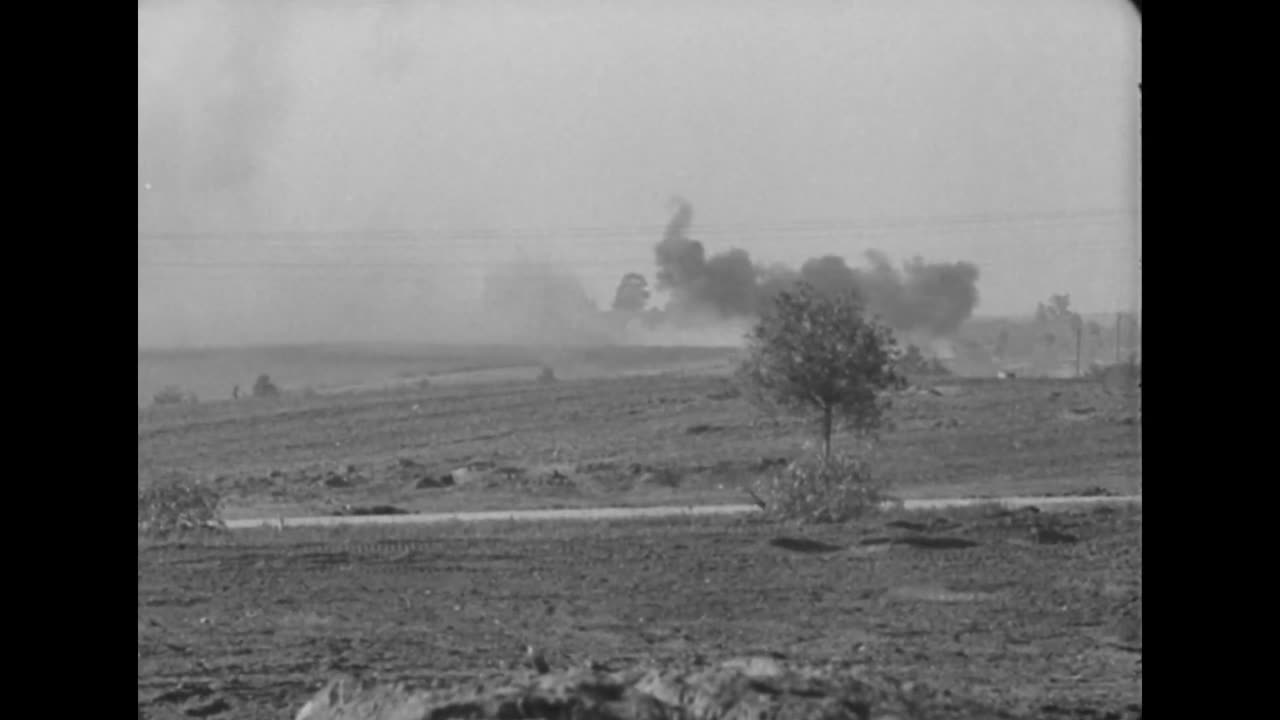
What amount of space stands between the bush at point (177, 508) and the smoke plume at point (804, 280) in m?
1.30

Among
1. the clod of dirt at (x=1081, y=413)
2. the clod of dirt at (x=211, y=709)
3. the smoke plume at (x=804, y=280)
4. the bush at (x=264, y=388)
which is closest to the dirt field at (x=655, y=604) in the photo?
the clod of dirt at (x=211, y=709)

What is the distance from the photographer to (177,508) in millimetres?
3365

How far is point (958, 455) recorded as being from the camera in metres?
3.51

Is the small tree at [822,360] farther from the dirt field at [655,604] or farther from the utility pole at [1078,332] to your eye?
the utility pole at [1078,332]

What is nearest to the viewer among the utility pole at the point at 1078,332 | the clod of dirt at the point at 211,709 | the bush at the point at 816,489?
the clod of dirt at the point at 211,709

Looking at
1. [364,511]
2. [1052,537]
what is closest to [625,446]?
[364,511]

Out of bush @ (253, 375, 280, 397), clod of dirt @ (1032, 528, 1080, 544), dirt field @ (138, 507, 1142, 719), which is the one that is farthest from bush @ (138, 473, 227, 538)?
clod of dirt @ (1032, 528, 1080, 544)

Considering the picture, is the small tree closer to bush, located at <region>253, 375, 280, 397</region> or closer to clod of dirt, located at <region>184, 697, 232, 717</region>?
bush, located at <region>253, 375, 280, 397</region>

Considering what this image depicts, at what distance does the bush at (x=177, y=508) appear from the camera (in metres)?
3.34

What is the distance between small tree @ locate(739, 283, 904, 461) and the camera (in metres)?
3.45

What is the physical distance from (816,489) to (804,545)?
0.16 meters

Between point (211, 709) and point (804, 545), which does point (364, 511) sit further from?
point (804, 545)

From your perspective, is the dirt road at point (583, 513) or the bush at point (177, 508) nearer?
the bush at point (177, 508)
